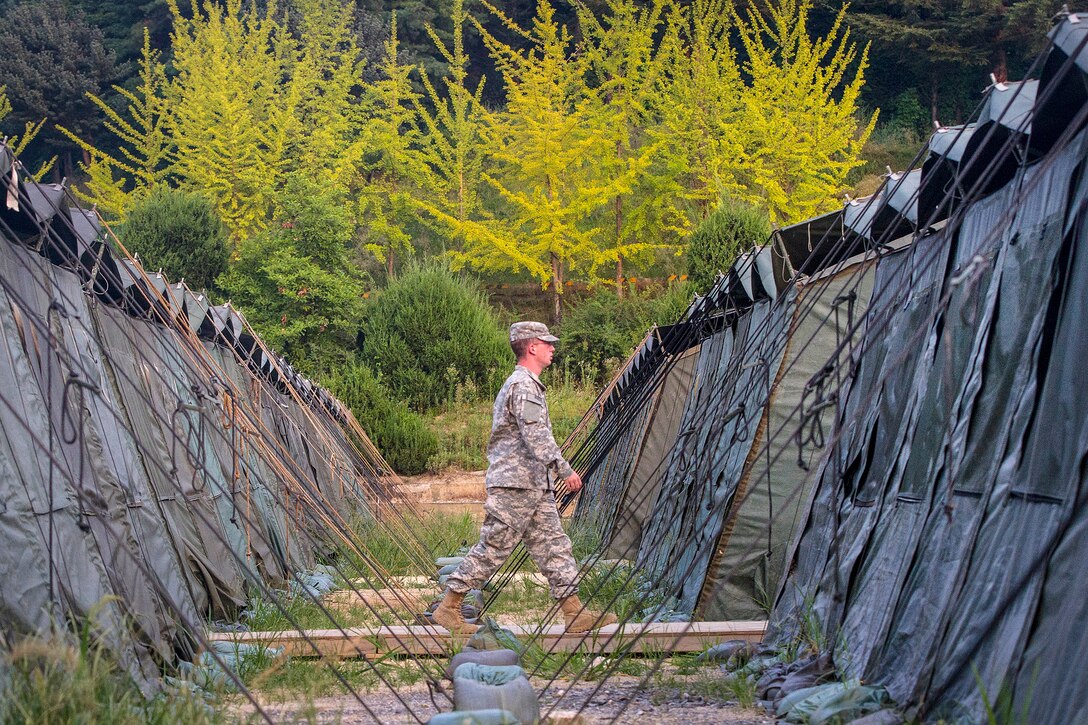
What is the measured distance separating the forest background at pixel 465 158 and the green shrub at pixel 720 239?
0.05 metres

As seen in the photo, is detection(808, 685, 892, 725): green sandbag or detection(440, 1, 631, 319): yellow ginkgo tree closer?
detection(808, 685, 892, 725): green sandbag

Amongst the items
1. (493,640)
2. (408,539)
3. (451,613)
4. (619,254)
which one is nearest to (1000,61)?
(619,254)

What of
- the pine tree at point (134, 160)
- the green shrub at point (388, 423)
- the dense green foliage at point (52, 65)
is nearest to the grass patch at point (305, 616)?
the green shrub at point (388, 423)

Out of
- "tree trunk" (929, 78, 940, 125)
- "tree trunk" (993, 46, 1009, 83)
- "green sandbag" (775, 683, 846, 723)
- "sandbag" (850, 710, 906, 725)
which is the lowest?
"green sandbag" (775, 683, 846, 723)

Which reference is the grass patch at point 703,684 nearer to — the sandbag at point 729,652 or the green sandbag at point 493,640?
the sandbag at point 729,652

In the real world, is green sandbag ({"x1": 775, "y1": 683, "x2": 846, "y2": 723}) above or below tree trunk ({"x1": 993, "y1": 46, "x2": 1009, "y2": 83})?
below

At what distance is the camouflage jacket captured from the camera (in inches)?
270

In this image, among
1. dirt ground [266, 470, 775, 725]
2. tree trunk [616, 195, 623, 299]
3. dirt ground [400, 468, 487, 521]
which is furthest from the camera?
tree trunk [616, 195, 623, 299]

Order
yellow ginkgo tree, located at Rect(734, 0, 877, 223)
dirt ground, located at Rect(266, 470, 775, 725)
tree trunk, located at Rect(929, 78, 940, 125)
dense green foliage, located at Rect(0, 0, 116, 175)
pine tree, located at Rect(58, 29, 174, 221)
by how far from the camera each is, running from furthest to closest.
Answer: dense green foliage, located at Rect(0, 0, 116, 175) < tree trunk, located at Rect(929, 78, 940, 125) < pine tree, located at Rect(58, 29, 174, 221) < yellow ginkgo tree, located at Rect(734, 0, 877, 223) < dirt ground, located at Rect(266, 470, 775, 725)

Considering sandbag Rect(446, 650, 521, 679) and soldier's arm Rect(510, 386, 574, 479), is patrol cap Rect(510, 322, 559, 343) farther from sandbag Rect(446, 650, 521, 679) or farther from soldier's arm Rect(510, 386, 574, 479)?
sandbag Rect(446, 650, 521, 679)

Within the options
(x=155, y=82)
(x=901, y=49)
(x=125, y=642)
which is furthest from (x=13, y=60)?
(x=125, y=642)

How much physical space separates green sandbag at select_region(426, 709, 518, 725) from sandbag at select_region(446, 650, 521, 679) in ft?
3.45

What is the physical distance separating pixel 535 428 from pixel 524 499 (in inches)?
15.9

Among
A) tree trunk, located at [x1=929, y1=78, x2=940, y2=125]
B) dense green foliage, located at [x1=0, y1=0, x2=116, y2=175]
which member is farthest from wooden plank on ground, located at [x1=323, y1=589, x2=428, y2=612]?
dense green foliage, located at [x1=0, y1=0, x2=116, y2=175]
